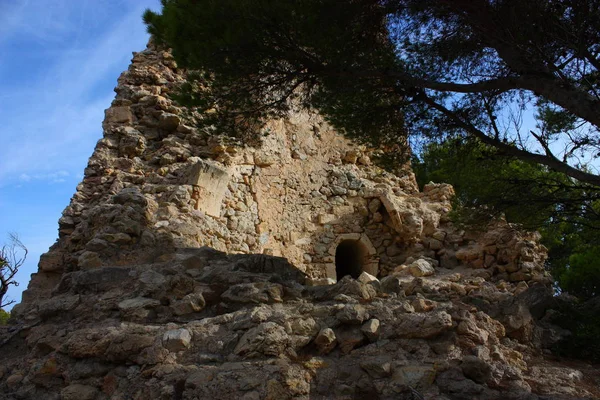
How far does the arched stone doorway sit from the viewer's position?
898 cm

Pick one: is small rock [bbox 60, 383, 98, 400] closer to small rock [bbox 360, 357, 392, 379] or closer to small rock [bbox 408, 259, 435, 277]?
small rock [bbox 360, 357, 392, 379]

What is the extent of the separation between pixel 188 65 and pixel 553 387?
475 cm

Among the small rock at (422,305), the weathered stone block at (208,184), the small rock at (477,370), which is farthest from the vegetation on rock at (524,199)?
the weathered stone block at (208,184)

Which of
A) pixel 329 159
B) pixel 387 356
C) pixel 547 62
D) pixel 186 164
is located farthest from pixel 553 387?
pixel 329 159

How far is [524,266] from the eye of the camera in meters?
7.65

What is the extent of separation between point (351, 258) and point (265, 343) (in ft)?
21.2

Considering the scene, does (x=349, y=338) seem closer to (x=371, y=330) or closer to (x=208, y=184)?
(x=371, y=330)

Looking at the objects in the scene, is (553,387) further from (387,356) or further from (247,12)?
(247,12)

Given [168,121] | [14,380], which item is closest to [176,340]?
[14,380]

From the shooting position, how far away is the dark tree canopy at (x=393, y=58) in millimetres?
4902

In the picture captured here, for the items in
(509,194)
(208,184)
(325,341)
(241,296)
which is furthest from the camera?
(208,184)

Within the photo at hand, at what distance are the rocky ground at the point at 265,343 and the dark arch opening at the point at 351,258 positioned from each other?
427 centimetres

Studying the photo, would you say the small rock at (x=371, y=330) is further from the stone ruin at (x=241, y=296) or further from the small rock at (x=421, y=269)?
the small rock at (x=421, y=269)

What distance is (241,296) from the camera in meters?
4.55
